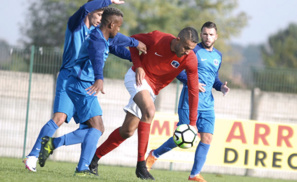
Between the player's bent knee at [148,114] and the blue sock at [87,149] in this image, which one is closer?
the blue sock at [87,149]

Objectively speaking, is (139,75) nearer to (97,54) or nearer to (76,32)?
(97,54)

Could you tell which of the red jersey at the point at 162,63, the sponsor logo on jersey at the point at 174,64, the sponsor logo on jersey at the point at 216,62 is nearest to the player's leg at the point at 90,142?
the red jersey at the point at 162,63

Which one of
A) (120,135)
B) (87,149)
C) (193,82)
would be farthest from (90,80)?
(193,82)

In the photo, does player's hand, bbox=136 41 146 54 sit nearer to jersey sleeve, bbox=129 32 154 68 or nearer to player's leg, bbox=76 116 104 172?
jersey sleeve, bbox=129 32 154 68

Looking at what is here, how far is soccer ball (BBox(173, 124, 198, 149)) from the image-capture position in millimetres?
6859

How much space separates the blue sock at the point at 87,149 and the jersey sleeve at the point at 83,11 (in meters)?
1.31

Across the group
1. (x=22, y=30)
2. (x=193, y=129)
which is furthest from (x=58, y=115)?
(x=22, y=30)

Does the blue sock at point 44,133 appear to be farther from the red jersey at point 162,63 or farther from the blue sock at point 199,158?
the blue sock at point 199,158

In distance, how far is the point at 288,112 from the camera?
49.7 feet

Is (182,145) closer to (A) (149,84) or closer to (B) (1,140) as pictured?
(A) (149,84)

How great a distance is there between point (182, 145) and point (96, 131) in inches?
46.4

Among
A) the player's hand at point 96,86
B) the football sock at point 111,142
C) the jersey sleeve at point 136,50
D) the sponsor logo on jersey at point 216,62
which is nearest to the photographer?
the player's hand at point 96,86

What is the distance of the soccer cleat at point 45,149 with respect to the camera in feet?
20.0

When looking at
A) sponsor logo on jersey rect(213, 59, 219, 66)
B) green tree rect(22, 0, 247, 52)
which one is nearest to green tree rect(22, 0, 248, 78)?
green tree rect(22, 0, 247, 52)
